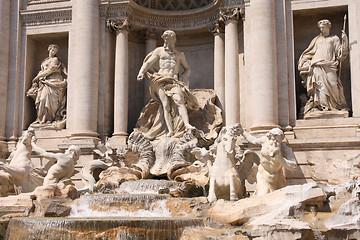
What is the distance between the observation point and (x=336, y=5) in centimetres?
1650

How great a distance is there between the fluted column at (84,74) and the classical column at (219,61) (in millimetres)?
4274

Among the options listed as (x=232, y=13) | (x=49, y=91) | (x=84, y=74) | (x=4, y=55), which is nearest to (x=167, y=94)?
(x=84, y=74)

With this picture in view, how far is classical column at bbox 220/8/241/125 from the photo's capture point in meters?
17.2

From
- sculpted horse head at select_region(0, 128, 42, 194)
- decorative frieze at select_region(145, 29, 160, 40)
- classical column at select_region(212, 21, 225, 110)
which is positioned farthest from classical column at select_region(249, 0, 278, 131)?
sculpted horse head at select_region(0, 128, 42, 194)

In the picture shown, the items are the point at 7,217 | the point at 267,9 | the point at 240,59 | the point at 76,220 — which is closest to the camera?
the point at 76,220

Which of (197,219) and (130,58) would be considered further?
(130,58)

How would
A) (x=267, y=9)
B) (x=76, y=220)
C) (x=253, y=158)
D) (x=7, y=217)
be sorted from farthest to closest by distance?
(x=267, y=9) < (x=253, y=158) < (x=7, y=217) < (x=76, y=220)

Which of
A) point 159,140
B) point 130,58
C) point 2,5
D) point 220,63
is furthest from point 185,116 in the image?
point 2,5

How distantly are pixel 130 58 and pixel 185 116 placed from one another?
4296 mm

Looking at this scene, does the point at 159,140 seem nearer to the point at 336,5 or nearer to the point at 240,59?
the point at 240,59

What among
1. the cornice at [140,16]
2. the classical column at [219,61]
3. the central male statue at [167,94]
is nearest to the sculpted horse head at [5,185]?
the central male statue at [167,94]

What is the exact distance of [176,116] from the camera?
17.3 m

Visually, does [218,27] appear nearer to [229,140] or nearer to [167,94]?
[167,94]

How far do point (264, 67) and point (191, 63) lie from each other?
4.71 metres
